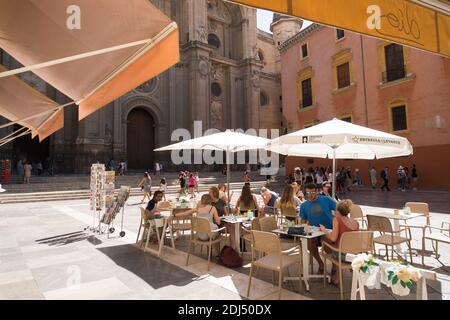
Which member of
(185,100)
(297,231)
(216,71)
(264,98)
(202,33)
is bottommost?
(297,231)

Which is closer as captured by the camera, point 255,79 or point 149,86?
point 149,86

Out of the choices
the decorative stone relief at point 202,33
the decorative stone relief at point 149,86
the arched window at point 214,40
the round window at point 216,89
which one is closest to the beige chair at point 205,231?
the decorative stone relief at point 149,86

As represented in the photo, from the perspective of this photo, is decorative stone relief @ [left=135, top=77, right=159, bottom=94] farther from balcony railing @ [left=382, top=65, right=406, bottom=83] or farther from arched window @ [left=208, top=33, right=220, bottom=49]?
balcony railing @ [left=382, top=65, right=406, bottom=83]

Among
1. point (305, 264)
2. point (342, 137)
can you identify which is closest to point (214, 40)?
point (342, 137)

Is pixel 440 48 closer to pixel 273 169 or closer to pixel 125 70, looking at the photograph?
pixel 125 70

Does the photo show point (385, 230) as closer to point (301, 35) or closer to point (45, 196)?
point (45, 196)

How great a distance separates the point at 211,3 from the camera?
3356 cm

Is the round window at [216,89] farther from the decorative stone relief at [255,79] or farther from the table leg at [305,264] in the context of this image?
the table leg at [305,264]

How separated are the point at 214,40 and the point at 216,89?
5691mm

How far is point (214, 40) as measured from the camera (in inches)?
1320

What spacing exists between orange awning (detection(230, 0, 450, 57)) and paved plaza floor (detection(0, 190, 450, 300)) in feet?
10.5

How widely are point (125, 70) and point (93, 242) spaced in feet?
16.9

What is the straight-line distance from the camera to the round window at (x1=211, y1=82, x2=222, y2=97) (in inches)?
1277
